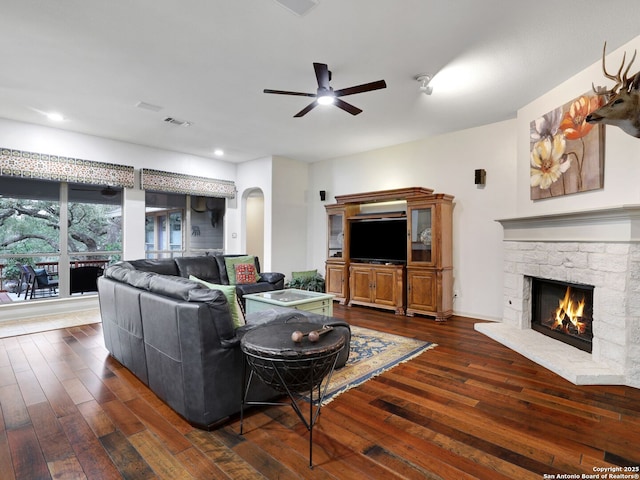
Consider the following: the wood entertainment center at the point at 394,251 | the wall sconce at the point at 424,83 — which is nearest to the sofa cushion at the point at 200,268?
the wood entertainment center at the point at 394,251

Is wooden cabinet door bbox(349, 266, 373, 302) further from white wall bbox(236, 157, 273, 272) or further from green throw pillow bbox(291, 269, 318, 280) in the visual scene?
white wall bbox(236, 157, 273, 272)

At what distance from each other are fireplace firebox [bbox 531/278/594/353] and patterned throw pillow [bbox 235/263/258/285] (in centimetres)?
387

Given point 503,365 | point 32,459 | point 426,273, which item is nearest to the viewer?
point 32,459

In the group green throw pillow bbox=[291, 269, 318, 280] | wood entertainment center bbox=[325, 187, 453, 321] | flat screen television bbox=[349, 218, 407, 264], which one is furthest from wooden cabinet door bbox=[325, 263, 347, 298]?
green throw pillow bbox=[291, 269, 318, 280]

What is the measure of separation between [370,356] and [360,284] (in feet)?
7.97

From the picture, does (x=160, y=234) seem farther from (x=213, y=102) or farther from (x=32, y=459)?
(x=32, y=459)

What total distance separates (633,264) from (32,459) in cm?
429

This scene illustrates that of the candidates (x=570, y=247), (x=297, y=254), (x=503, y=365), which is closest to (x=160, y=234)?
(x=297, y=254)

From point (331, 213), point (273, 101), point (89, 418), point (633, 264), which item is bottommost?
point (89, 418)

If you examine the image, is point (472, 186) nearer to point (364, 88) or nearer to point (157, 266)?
point (364, 88)

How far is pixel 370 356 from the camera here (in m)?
3.26

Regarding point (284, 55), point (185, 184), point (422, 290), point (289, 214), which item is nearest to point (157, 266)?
point (185, 184)

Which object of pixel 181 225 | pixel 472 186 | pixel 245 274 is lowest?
pixel 245 274

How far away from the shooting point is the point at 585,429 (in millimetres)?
2031
